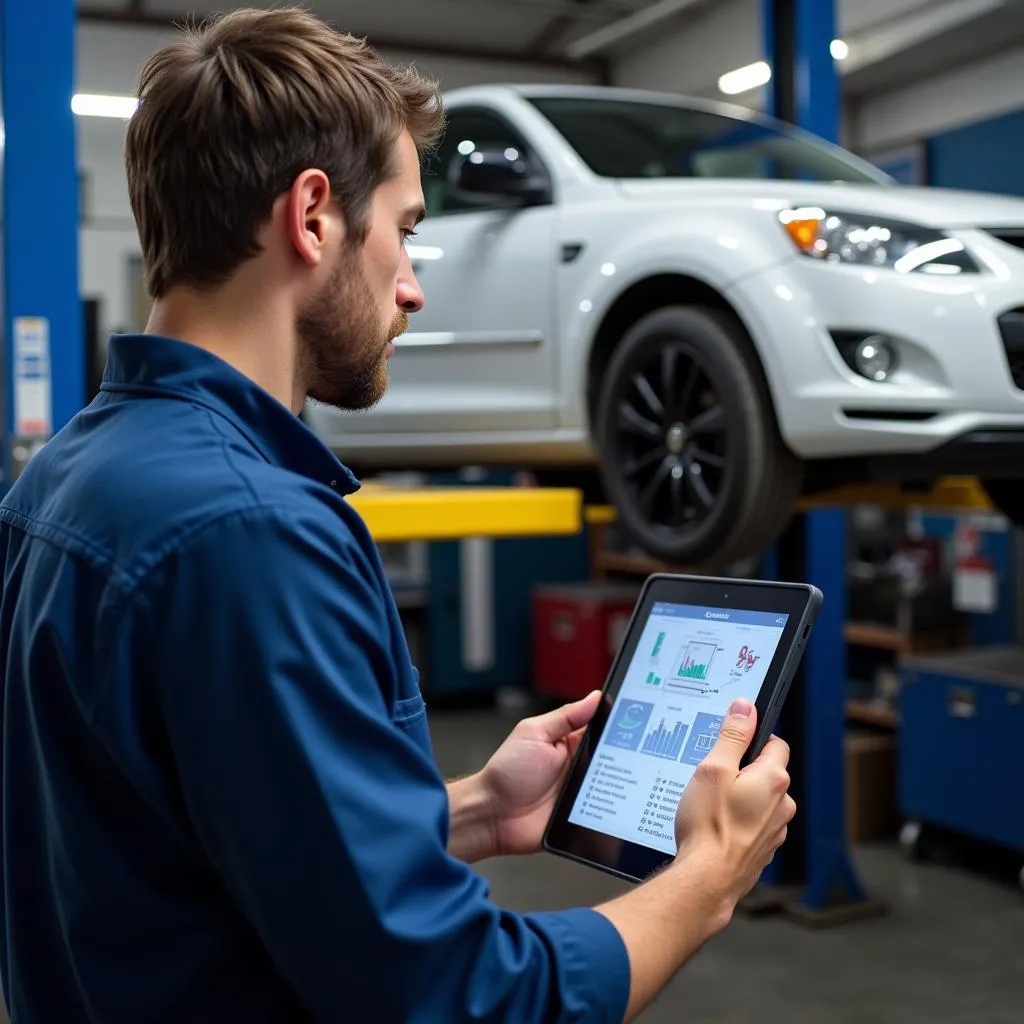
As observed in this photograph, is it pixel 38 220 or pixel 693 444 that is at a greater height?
pixel 38 220

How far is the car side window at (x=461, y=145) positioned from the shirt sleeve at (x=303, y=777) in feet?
9.43

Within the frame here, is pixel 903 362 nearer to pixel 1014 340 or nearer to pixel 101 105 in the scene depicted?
pixel 1014 340

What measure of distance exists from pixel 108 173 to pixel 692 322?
8268 mm

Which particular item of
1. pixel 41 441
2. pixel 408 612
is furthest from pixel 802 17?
pixel 408 612

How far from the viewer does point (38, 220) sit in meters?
2.41

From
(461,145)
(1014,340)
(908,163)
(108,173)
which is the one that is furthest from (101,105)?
(1014,340)

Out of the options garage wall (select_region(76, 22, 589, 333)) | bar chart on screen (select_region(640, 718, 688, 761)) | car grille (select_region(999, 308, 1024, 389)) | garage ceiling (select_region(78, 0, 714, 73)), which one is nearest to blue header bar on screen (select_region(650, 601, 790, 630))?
bar chart on screen (select_region(640, 718, 688, 761))

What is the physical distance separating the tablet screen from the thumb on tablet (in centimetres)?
6

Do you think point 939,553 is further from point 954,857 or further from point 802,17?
point 802,17

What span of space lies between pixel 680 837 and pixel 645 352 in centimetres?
212

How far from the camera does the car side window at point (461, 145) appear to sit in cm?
362

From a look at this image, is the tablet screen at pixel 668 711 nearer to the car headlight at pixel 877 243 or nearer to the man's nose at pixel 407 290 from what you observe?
the man's nose at pixel 407 290

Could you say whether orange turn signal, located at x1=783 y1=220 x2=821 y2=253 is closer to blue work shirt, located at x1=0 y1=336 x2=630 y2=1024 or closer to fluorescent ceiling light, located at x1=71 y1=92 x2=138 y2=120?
blue work shirt, located at x1=0 y1=336 x2=630 y2=1024

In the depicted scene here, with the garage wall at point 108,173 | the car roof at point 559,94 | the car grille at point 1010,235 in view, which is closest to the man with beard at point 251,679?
the car grille at point 1010,235
